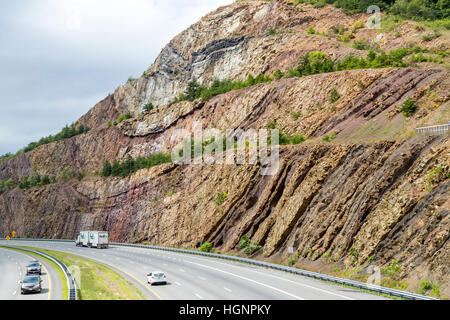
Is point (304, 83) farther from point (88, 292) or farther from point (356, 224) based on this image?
point (88, 292)

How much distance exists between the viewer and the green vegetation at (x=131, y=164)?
6969 cm

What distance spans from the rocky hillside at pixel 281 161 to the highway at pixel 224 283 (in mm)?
2999

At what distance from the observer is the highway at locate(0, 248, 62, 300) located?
2519 centimetres

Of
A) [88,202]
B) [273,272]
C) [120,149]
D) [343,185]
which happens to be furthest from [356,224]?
[120,149]

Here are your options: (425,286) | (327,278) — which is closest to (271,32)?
(327,278)

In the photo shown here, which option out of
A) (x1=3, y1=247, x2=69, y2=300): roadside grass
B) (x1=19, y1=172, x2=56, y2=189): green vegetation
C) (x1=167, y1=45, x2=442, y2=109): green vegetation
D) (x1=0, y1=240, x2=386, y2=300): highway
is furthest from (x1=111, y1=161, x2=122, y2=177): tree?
(x1=0, y1=240, x2=386, y2=300): highway

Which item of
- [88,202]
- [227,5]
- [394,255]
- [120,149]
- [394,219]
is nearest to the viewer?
[394,255]

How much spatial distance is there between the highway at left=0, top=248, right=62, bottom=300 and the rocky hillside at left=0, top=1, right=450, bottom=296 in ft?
57.6

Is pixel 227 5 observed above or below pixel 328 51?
above

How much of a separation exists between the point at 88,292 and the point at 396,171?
22.2 m

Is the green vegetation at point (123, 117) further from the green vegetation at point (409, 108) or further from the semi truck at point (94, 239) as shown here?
the green vegetation at point (409, 108)

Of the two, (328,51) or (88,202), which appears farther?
(88,202)

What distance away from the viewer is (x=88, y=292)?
2525cm

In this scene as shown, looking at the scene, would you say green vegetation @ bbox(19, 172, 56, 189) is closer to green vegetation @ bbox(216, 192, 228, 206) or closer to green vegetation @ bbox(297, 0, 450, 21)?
green vegetation @ bbox(216, 192, 228, 206)
